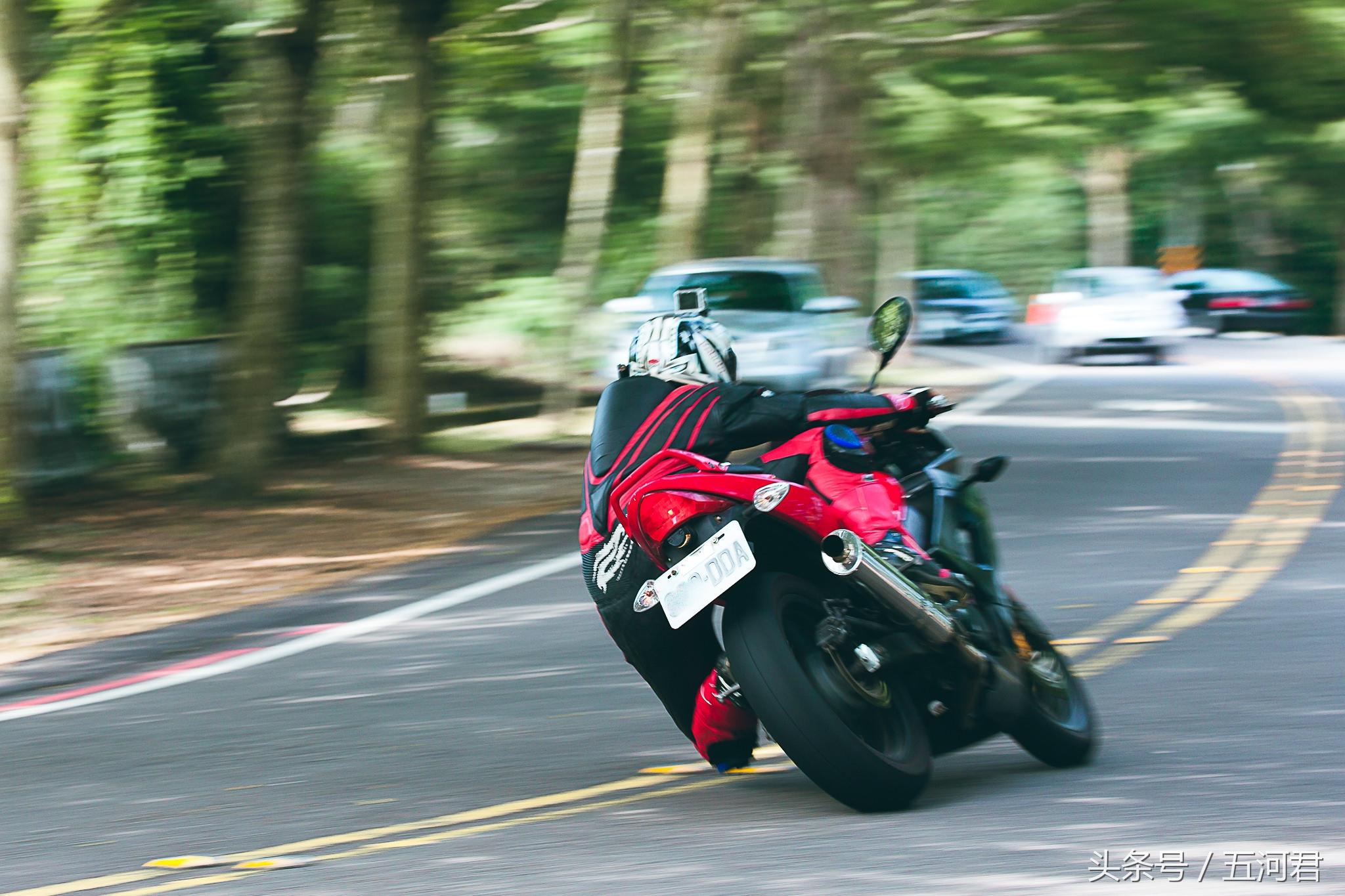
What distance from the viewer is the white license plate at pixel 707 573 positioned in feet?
15.9

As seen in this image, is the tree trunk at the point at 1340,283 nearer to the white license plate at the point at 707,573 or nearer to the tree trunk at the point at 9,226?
the tree trunk at the point at 9,226

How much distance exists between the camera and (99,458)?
16.2 meters

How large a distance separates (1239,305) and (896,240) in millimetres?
12239

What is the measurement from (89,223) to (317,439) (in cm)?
331

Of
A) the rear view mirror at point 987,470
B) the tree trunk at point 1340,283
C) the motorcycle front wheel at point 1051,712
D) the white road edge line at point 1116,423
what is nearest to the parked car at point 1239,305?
the tree trunk at point 1340,283

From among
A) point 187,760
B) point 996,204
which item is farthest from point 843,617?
point 996,204

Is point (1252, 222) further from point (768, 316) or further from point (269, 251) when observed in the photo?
point (269, 251)

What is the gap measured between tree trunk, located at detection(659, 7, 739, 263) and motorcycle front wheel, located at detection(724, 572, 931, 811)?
19489 millimetres

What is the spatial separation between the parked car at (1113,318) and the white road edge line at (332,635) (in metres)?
20.1

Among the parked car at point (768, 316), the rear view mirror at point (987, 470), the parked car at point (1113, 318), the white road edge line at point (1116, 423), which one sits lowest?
the parked car at point (1113, 318)

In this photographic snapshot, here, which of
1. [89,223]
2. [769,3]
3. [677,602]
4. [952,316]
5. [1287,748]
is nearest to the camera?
[677,602]

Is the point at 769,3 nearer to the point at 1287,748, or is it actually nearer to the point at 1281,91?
the point at 1281,91

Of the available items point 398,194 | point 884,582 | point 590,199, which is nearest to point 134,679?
point 884,582

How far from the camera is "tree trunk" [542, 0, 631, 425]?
21203 millimetres
